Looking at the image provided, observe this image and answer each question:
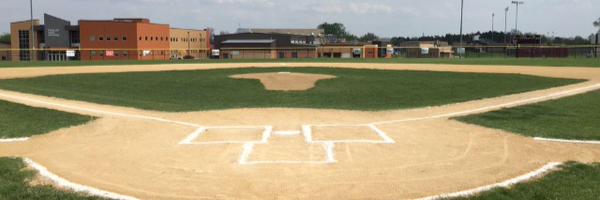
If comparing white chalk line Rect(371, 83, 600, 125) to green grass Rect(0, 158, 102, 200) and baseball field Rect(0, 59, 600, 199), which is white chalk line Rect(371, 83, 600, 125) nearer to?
baseball field Rect(0, 59, 600, 199)

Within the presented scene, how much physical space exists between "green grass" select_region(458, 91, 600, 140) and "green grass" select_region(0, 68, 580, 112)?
276 cm

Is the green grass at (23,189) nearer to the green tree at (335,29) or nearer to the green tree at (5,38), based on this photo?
the green tree at (5,38)

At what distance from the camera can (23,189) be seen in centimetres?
619

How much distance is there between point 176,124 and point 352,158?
4987 mm

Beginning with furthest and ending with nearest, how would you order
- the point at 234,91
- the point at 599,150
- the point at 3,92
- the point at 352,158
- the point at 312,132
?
the point at 234,91 → the point at 3,92 → the point at 312,132 → the point at 599,150 → the point at 352,158

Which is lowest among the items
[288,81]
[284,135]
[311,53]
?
[284,135]

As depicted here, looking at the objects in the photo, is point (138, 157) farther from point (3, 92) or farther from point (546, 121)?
point (3, 92)

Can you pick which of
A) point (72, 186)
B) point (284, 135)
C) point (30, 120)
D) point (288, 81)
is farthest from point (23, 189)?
point (288, 81)

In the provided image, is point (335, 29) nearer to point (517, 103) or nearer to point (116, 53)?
point (116, 53)

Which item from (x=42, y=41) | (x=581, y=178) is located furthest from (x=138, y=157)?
(x=42, y=41)

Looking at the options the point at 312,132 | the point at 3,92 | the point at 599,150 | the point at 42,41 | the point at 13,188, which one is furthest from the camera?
the point at 42,41

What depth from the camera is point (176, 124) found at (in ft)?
38.1

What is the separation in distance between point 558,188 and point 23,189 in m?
6.16

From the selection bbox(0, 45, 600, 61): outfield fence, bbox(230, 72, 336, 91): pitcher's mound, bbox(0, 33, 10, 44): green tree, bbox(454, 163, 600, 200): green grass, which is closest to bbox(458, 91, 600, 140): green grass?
bbox(454, 163, 600, 200): green grass
